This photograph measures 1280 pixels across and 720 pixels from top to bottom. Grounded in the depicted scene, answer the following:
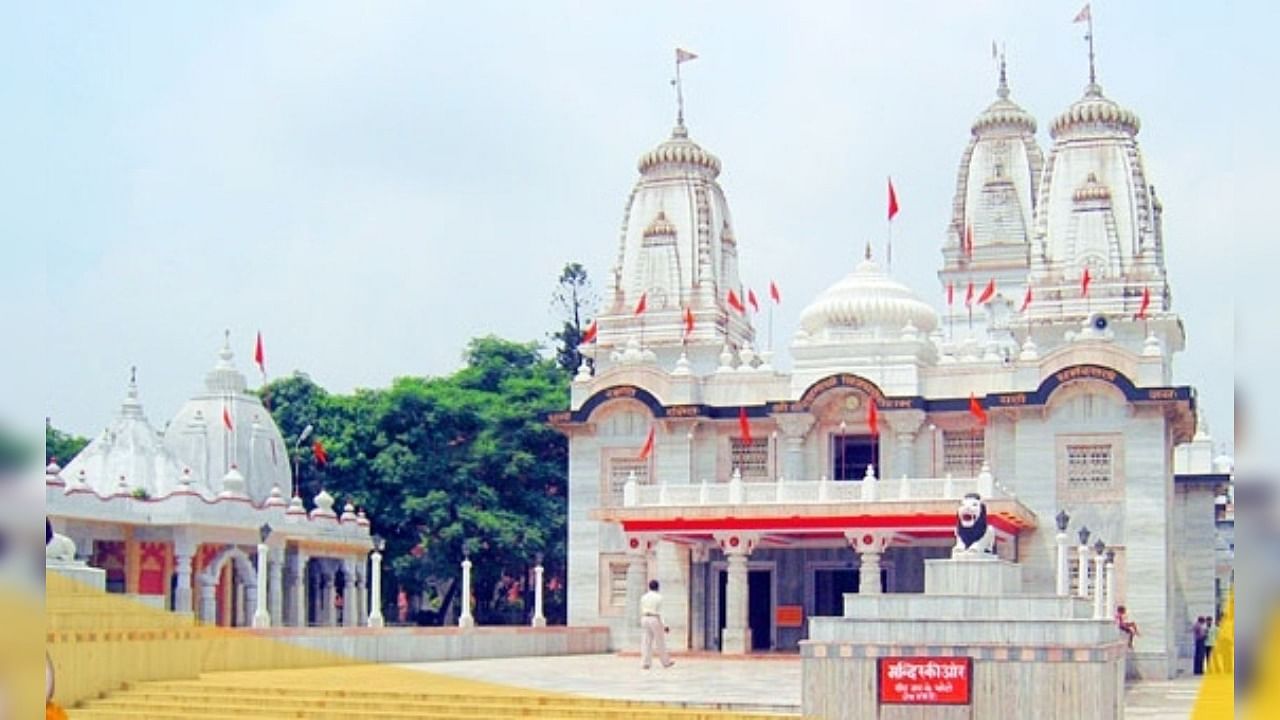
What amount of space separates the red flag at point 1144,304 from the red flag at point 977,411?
17.1ft

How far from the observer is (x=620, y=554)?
36188mm

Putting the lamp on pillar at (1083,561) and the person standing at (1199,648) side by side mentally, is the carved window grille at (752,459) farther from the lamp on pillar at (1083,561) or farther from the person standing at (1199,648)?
the person standing at (1199,648)

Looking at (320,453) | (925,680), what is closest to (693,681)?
(925,680)

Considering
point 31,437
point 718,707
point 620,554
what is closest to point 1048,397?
point 620,554

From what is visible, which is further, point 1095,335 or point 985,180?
point 985,180

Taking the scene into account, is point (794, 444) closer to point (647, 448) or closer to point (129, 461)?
point (647, 448)

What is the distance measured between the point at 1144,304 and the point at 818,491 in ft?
33.7

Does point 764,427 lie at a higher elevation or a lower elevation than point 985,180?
lower

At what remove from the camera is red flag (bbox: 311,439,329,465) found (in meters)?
40.2

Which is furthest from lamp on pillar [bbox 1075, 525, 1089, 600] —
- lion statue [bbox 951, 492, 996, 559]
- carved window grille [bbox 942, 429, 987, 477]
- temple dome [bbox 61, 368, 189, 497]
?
temple dome [bbox 61, 368, 189, 497]

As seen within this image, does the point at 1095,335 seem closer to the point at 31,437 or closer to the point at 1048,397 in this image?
the point at 1048,397

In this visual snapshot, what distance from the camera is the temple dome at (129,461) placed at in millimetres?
34906

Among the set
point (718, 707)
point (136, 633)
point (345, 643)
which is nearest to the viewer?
point (718, 707)

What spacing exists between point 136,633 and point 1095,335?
21852 millimetres
